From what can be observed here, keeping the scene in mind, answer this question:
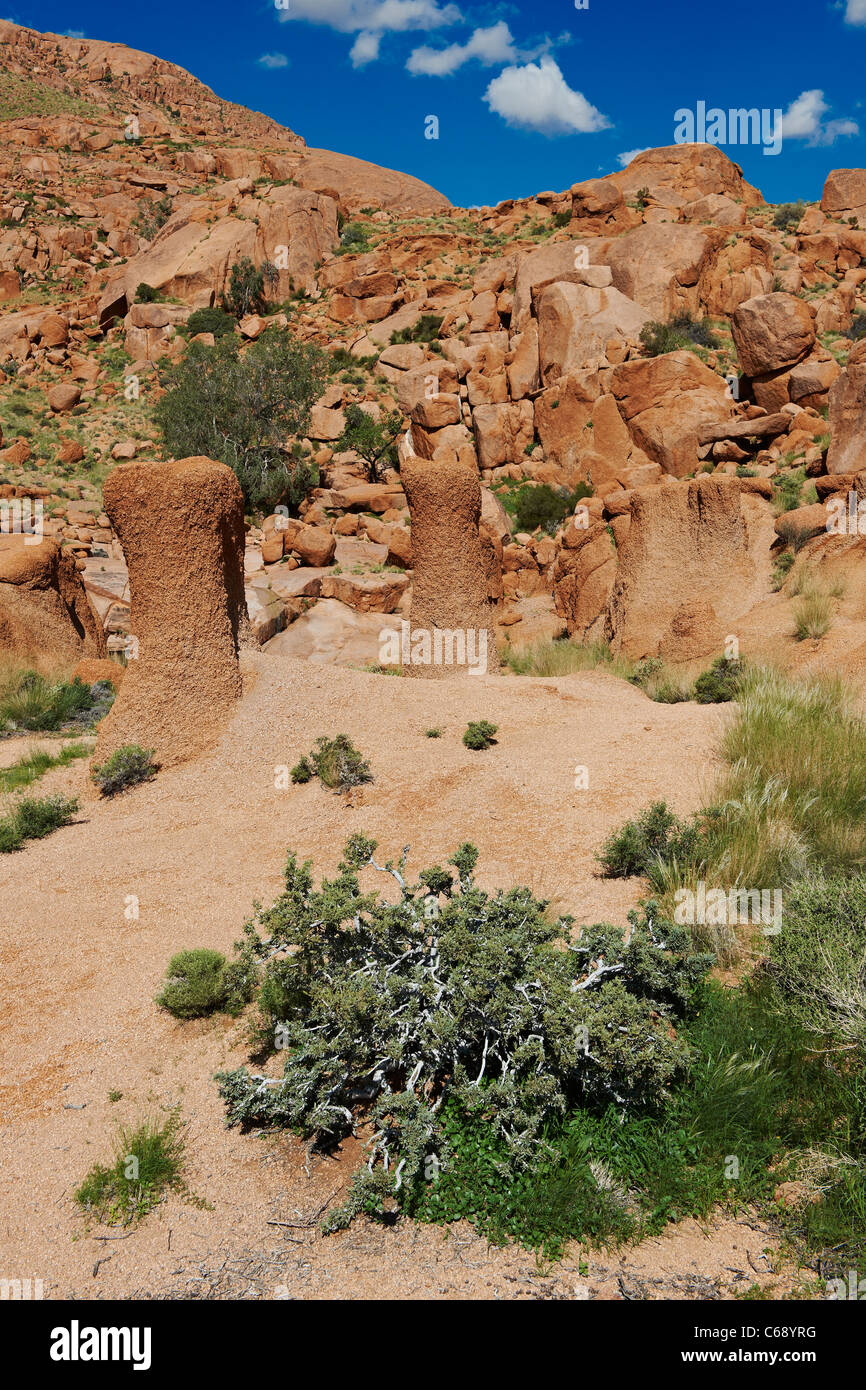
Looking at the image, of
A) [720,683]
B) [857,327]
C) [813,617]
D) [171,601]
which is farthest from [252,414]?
[720,683]

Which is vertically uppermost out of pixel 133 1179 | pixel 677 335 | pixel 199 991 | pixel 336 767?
pixel 677 335

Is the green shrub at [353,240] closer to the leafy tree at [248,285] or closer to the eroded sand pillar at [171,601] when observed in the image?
the leafy tree at [248,285]

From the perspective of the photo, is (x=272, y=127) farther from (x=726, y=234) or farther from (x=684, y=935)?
(x=684, y=935)

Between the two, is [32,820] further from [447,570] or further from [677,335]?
[677,335]

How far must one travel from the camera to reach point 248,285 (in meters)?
35.3

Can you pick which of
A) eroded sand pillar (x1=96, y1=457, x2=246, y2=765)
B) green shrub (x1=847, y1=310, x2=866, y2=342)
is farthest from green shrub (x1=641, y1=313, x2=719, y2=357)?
eroded sand pillar (x1=96, y1=457, x2=246, y2=765)

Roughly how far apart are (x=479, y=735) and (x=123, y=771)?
10.4 ft

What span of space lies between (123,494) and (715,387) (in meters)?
15.9

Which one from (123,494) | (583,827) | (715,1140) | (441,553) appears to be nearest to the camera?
(715,1140)

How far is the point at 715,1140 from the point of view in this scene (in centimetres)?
290

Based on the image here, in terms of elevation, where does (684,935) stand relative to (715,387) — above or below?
below

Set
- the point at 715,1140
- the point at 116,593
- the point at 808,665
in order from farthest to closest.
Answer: the point at 116,593
the point at 808,665
the point at 715,1140

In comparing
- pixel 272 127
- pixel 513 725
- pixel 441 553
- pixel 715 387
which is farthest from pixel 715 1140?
pixel 272 127

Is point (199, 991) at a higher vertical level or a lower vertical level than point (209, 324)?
lower
